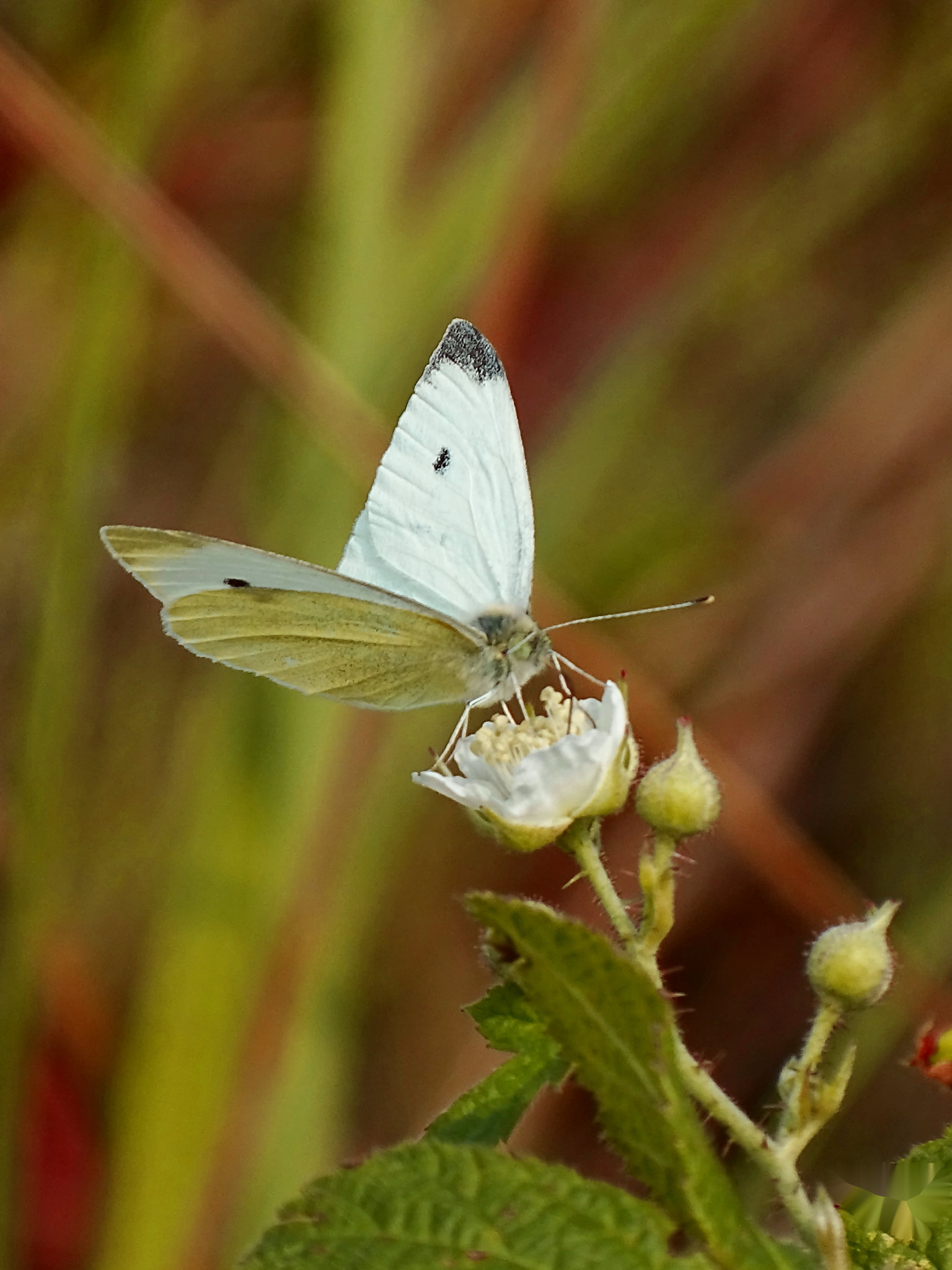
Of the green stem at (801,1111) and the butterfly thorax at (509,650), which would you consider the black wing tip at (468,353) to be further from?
the green stem at (801,1111)

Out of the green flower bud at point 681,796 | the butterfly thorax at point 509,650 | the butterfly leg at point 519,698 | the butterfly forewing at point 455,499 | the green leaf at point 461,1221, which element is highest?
the butterfly forewing at point 455,499

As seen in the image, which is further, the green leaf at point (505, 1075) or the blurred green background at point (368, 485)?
the blurred green background at point (368, 485)

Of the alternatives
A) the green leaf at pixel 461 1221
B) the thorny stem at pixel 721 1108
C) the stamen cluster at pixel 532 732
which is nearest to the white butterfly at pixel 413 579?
the stamen cluster at pixel 532 732

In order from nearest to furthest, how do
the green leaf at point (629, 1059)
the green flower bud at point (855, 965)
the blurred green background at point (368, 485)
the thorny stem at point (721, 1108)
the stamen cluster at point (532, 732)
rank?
the green leaf at point (629, 1059)
the thorny stem at point (721, 1108)
the green flower bud at point (855, 965)
the stamen cluster at point (532, 732)
the blurred green background at point (368, 485)

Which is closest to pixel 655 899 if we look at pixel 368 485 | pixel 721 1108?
pixel 721 1108

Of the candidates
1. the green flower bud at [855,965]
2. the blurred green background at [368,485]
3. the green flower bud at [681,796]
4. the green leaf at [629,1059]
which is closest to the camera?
the green leaf at [629,1059]

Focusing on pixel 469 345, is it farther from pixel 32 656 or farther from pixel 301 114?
pixel 301 114
